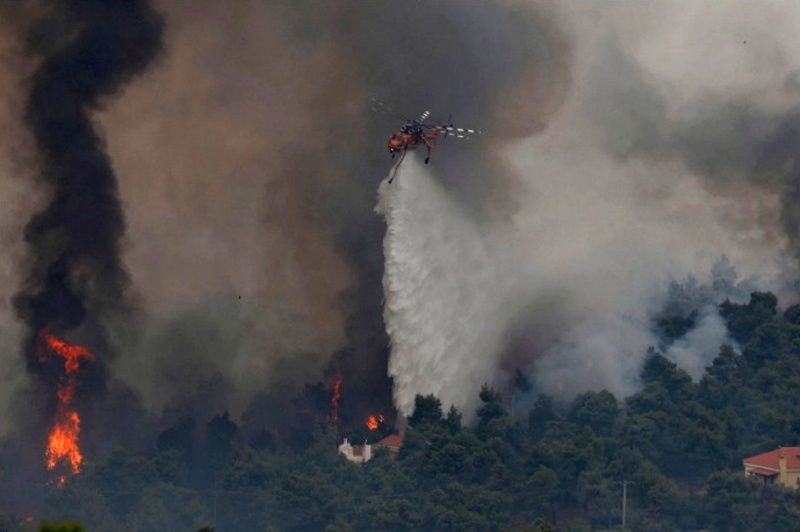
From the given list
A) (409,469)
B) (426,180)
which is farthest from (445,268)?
(409,469)

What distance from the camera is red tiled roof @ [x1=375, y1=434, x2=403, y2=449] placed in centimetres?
11018

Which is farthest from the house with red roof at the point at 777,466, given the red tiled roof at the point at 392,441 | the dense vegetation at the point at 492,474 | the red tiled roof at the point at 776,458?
the red tiled roof at the point at 392,441

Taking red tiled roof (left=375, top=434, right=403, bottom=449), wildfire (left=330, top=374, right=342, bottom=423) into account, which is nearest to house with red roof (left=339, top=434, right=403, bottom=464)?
red tiled roof (left=375, top=434, right=403, bottom=449)

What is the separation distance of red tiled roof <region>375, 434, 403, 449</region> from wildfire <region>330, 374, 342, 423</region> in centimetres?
307

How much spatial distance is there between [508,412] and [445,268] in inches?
341

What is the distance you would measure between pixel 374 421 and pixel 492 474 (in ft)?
40.2

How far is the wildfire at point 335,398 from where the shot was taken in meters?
113

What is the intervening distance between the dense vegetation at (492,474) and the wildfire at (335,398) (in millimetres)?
1521

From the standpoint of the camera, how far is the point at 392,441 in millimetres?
111188

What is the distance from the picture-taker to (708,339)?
122062mm

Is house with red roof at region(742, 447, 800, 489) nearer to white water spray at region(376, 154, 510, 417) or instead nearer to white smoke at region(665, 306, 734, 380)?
white smoke at region(665, 306, 734, 380)

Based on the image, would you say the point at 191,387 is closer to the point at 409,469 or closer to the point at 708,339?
the point at 409,469

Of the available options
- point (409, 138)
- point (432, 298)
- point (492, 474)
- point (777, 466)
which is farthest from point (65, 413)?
point (777, 466)

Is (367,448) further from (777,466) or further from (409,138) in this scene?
(777,466)
